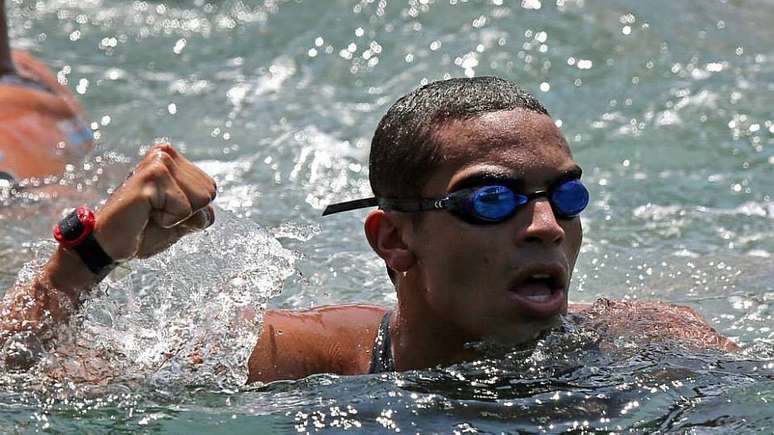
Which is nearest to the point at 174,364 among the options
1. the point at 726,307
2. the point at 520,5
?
the point at 726,307

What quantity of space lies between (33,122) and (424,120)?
379 centimetres

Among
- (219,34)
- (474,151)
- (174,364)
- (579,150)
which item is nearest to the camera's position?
(474,151)

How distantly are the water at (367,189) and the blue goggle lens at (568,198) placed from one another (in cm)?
40

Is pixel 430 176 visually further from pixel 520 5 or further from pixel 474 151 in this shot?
pixel 520 5

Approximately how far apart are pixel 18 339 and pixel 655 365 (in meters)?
1.71

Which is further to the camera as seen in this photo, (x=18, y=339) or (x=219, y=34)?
(x=219, y=34)

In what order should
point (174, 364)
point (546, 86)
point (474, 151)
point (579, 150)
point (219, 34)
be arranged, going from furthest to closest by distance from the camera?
point (219, 34), point (546, 86), point (579, 150), point (174, 364), point (474, 151)

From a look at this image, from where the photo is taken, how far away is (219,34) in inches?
349

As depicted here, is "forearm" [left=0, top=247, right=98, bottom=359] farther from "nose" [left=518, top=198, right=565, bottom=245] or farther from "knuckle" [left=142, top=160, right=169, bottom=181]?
"nose" [left=518, top=198, right=565, bottom=245]

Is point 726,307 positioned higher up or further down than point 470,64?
further down

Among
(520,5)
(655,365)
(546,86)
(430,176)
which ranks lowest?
(655,365)

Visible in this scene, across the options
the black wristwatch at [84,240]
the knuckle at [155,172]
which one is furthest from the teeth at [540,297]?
the black wristwatch at [84,240]

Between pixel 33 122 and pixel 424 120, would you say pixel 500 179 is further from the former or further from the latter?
pixel 33 122

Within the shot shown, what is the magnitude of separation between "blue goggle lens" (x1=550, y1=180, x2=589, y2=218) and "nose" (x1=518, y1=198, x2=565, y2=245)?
0.08ft
